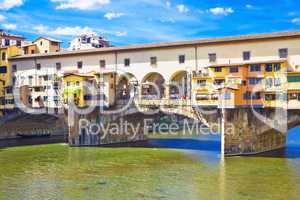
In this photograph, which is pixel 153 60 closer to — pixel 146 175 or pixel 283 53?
pixel 283 53

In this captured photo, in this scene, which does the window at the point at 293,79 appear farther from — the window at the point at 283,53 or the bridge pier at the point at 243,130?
the bridge pier at the point at 243,130

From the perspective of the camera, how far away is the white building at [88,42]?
369ft

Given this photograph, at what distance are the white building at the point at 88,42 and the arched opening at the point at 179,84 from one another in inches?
2478

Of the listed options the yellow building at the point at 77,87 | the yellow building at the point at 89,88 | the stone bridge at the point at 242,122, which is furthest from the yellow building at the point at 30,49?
the stone bridge at the point at 242,122

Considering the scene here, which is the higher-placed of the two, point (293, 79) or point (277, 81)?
point (293, 79)

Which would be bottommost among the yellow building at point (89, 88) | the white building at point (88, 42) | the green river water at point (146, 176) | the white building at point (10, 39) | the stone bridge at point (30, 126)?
the green river water at point (146, 176)

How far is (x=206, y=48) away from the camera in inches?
1790

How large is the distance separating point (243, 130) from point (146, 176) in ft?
42.7

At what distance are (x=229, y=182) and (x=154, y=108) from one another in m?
19.1

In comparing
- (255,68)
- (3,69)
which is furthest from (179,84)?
(3,69)

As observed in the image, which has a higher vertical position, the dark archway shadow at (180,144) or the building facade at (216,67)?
the building facade at (216,67)

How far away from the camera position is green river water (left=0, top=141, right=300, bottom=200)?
27.8m

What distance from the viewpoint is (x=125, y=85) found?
56.4 metres

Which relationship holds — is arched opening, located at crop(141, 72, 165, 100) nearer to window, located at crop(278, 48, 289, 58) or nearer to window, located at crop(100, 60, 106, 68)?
window, located at crop(100, 60, 106, 68)
